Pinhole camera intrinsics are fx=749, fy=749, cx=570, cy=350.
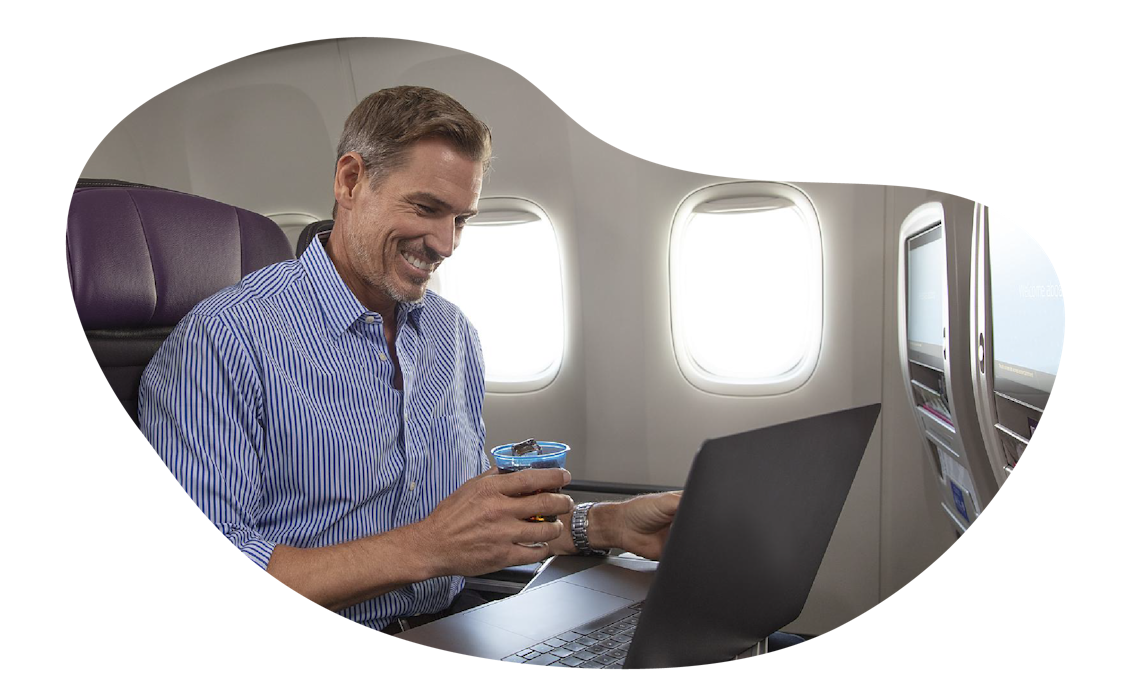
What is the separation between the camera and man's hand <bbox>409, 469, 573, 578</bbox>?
81cm

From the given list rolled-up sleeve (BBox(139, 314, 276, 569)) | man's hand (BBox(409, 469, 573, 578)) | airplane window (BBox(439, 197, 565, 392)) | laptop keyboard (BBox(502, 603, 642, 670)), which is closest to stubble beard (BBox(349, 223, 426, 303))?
airplane window (BBox(439, 197, 565, 392))

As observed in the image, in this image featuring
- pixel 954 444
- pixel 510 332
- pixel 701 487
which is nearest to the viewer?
pixel 701 487

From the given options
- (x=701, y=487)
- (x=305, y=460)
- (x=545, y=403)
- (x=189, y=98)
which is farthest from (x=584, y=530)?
(x=189, y=98)

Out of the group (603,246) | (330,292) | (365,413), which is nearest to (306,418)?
(365,413)

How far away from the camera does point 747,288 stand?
120cm

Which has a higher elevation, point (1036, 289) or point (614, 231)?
point (614, 231)

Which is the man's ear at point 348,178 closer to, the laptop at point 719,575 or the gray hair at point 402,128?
the gray hair at point 402,128

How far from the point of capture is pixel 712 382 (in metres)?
1.29

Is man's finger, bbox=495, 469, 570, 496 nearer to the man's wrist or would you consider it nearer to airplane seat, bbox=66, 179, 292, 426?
the man's wrist

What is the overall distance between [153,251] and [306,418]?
302mm

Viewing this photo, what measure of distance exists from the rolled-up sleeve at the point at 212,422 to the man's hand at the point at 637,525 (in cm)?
50

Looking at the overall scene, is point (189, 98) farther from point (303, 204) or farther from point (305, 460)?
point (305, 460)

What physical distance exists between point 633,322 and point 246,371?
609 millimetres

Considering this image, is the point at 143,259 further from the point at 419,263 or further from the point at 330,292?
the point at 419,263
